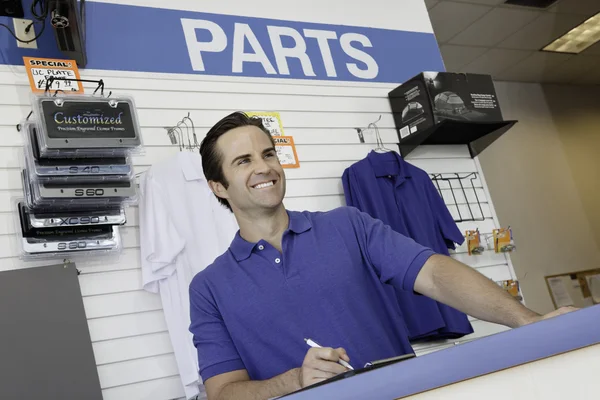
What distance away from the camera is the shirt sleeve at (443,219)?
4457 millimetres

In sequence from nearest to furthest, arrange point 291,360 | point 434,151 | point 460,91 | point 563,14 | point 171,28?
Answer: 1. point 291,360
2. point 171,28
3. point 460,91
4. point 434,151
5. point 563,14

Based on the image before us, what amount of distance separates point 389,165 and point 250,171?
2138 mm

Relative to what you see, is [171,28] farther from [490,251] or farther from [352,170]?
[490,251]

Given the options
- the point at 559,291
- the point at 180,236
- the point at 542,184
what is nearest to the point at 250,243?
the point at 180,236

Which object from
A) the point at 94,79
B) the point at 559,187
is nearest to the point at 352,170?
the point at 94,79

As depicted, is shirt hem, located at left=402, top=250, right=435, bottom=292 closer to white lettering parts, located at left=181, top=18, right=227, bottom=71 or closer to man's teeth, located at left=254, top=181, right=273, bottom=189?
man's teeth, located at left=254, top=181, right=273, bottom=189

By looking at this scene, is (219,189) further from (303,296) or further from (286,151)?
(286,151)

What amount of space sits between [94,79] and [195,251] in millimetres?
1094

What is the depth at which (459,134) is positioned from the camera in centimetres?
489

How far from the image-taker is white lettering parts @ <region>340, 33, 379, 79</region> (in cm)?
492

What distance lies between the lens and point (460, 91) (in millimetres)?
4680

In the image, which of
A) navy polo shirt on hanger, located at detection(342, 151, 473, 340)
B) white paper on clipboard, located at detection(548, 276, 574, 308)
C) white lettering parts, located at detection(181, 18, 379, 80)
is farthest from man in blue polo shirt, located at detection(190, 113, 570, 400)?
white paper on clipboard, located at detection(548, 276, 574, 308)

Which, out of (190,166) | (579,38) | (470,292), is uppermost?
(579,38)

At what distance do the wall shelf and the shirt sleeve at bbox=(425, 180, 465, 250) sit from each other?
325 mm
